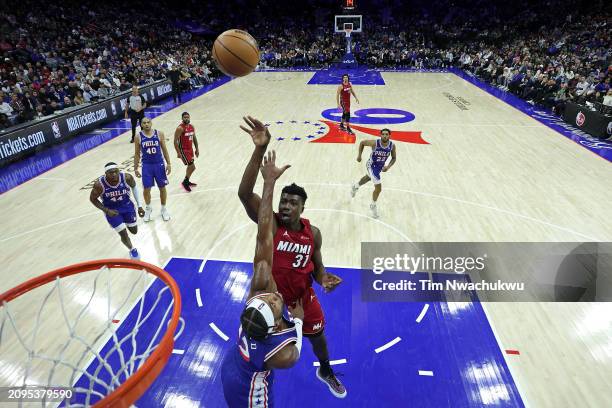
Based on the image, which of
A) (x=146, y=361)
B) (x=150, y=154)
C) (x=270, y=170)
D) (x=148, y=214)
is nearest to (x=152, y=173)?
(x=150, y=154)

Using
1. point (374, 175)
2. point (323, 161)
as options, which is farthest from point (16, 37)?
point (374, 175)

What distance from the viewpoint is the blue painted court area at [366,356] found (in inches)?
150

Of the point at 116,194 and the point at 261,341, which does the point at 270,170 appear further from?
the point at 116,194

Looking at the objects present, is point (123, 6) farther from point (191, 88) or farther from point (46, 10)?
point (191, 88)

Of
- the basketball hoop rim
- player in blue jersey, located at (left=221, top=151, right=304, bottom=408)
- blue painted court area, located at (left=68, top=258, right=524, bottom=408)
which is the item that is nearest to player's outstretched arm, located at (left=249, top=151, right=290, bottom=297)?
player in blue jersey, located at (left=221, top=151, right=304, bottom=408)

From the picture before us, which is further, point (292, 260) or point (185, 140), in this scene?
point (185, 140)

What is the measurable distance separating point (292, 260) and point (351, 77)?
878 inches

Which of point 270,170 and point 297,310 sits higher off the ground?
point 270,170

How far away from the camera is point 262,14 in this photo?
37.7 m

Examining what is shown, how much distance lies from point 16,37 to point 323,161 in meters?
16.8

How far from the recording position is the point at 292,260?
3.30 m

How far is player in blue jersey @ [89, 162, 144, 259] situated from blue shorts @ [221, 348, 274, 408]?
11.7ft

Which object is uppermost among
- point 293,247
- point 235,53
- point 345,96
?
point 235,53

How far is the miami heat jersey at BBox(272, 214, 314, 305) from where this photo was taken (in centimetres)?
326
